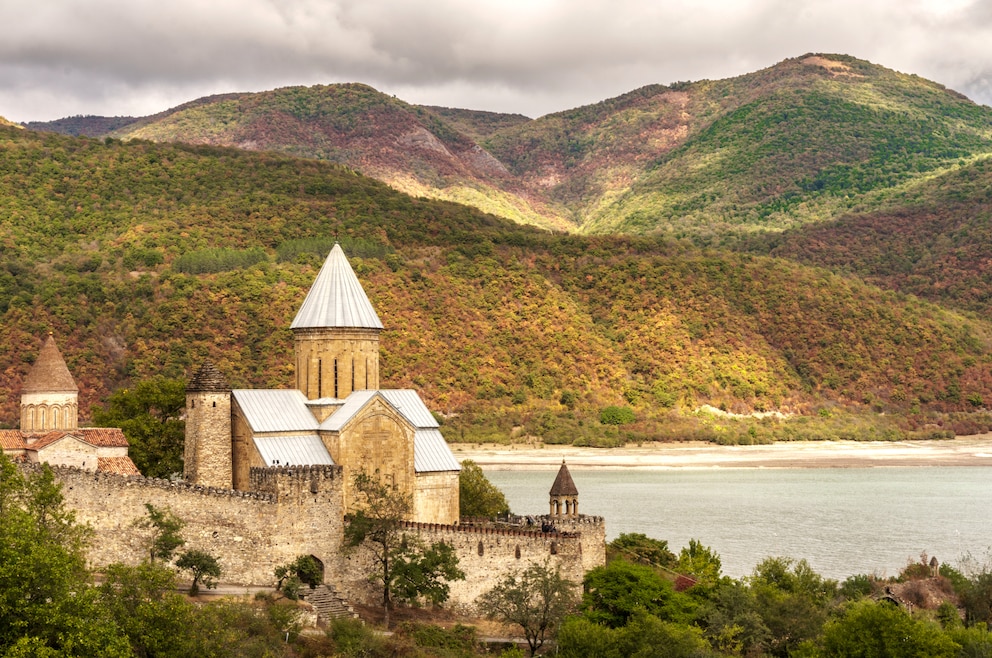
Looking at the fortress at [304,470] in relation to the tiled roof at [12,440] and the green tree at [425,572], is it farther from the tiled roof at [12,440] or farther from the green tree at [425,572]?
the green tree at [425,572]

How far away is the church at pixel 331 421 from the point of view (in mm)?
27422

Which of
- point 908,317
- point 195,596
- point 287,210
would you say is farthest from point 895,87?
point 195,596

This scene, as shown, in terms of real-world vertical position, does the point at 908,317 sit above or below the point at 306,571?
above

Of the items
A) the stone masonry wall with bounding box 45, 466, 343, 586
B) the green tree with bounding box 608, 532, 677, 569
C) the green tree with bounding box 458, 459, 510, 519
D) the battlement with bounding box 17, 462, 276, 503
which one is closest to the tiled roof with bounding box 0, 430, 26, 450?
the battlement with bounding box 17, 462, 276, 503

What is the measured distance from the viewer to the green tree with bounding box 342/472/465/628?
25.4m

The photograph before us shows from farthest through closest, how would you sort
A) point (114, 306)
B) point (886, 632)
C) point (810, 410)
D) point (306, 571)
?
point (810, 410), point (114, 306), point (306, 571), point (886, 632)

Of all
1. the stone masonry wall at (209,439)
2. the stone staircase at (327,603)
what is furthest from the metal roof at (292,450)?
the stone staircase at (327,603)

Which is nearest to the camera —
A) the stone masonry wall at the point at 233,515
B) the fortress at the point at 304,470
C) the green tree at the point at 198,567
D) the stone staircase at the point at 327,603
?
the stone masonry wall at the point at 233,515

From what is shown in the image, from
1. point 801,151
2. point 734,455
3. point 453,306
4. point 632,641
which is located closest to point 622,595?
point 632,641

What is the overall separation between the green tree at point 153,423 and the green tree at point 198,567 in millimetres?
8377

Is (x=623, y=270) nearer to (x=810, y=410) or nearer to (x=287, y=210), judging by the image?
(x=810, y=410)

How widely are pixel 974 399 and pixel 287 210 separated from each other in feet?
171

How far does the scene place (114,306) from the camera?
6588 cm

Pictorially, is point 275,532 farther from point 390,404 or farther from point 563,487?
point 563,487
